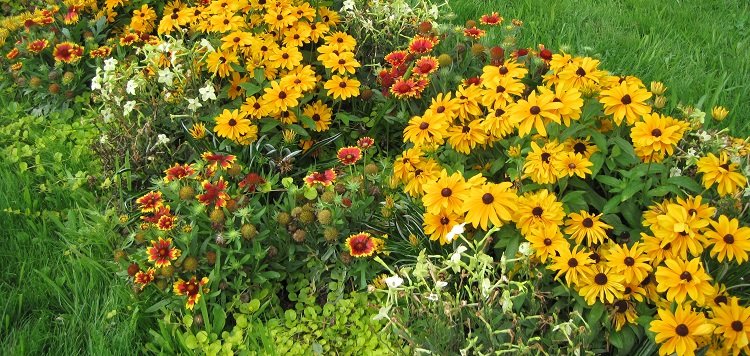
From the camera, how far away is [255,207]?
8.54ft

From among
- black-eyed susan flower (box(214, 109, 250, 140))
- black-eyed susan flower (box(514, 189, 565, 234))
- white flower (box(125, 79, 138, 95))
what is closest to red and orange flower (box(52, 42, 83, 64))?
white flower (box(125, 79, 138, 95))

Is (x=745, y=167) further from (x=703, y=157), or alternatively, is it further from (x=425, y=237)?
(x=425, y=237)

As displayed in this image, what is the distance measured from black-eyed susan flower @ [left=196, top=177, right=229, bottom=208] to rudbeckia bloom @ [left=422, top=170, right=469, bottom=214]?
0.68 metres

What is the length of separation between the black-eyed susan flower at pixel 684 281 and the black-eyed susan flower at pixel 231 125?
153cm

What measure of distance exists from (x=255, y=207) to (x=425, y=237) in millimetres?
602

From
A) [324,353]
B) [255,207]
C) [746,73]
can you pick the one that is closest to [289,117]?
[255,207]

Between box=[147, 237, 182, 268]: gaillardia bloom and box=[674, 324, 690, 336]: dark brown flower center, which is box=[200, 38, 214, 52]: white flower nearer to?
box=[147, 237, 182, 268]: gaillardia bloom

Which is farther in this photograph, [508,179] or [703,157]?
[508,179]

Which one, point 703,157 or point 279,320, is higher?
point 703,157

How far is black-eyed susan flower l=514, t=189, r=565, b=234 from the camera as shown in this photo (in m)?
2.04

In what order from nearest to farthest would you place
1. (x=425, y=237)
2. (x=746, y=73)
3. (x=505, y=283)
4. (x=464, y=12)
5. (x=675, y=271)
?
(x=675, y=271) → (x=505, y=283) → (x=425, y=237) → (x=746, y=73) → (x=464, y=12)

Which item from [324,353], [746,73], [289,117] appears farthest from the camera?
[746,73]

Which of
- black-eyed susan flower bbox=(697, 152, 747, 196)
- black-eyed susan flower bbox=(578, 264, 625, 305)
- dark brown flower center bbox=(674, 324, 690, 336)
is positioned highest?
black-eyed susan flower bbox=(697, 152, 747, 196)

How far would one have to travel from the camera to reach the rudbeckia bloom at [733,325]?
5.82 feet
